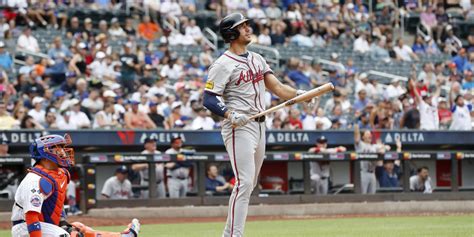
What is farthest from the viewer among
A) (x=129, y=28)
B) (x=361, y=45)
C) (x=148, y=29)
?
(x=361, y=45)

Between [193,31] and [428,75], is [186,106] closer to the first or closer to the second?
[193,31]

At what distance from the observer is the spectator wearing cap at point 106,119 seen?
56.0 feet

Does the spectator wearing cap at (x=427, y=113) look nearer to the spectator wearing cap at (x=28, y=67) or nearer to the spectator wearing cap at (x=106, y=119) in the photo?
the spectator wearing cap at (x=106, y=119)

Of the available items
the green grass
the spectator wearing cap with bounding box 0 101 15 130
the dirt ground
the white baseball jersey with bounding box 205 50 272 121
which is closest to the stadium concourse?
the spectator wearing cap with bounding box 0 101 15 130

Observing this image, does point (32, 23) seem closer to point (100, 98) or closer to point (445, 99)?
point (100, 98)

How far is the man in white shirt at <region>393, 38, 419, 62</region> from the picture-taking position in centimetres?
2505

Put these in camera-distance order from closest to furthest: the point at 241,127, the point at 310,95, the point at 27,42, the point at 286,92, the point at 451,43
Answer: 1. the point at 241,127
2. the point at 310,95
3. the point at 286,92
4. the point at 27,42
5. the point at 451,43

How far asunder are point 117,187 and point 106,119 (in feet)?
5.42

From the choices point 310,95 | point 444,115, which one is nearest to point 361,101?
point 444,115

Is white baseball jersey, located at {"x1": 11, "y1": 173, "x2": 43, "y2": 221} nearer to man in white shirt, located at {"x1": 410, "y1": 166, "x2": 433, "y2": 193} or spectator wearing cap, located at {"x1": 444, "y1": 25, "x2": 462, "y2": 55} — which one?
man in white shirt, located at {"x1": 410, "y1": 166, "x2": 433, "y2": 193}

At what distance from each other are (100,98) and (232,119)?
984 centimetres

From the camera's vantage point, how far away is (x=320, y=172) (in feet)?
57.2

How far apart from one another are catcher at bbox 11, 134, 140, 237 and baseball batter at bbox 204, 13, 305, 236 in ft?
3.31

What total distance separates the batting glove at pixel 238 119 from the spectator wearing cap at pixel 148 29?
13.7 metres
